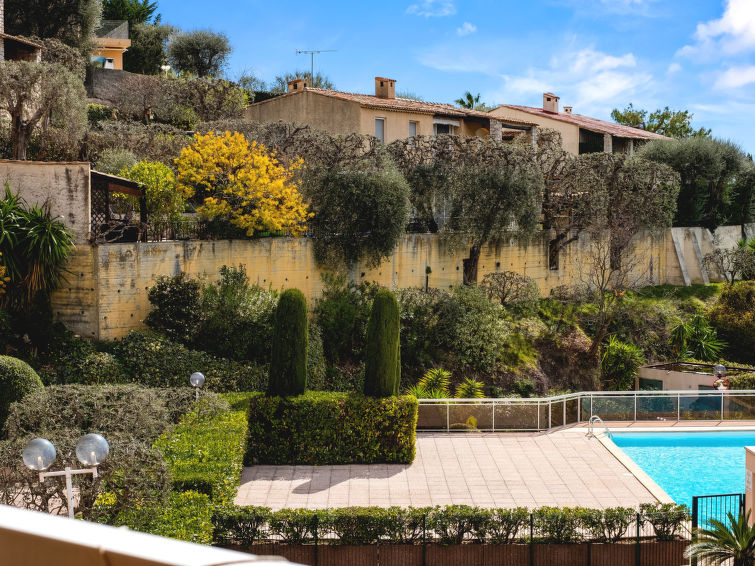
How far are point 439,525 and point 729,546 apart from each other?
176 inches

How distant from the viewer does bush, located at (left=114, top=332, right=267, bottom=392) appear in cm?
2122

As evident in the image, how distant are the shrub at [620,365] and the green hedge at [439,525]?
15648 mm

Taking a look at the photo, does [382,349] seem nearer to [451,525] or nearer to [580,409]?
[451,525]

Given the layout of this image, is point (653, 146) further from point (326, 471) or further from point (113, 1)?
point (113, 1)

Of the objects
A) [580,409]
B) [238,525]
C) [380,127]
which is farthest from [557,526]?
[380,127]

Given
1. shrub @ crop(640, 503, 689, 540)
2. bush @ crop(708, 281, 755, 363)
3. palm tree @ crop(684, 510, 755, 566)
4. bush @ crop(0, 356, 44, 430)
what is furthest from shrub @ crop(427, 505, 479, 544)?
bush @ crop(708, 281, 755, 363)

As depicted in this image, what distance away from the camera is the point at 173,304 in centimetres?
2317

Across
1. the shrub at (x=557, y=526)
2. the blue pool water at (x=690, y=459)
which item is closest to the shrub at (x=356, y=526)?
the shrub at (x=557, y=526)

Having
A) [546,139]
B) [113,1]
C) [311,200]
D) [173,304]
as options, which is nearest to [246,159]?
[311,200]

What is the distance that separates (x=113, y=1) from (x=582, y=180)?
41.6 m

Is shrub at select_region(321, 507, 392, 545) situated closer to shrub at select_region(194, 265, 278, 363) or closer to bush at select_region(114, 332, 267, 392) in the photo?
bush at select_region(114, 332, 267, 392)

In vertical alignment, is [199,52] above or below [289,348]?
above

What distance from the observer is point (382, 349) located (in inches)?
725

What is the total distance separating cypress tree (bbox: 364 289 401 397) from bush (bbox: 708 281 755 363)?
18.6 m
